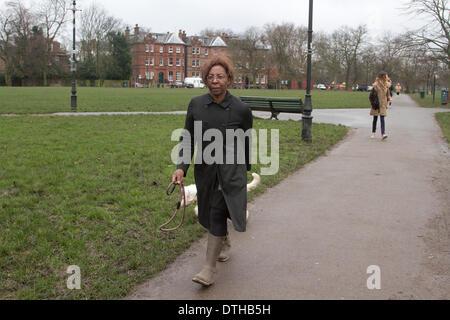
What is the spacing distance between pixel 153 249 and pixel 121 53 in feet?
279

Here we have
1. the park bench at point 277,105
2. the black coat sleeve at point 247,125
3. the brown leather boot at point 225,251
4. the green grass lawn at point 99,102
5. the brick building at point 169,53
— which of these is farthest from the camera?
the brick building at point 169,53

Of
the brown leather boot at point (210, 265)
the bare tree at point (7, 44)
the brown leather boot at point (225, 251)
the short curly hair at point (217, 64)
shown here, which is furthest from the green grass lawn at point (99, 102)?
the bare tree at point (7, 44)

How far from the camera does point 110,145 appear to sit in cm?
1010

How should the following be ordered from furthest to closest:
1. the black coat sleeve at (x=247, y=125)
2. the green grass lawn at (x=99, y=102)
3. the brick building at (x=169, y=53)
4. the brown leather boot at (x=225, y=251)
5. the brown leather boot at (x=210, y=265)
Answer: the brick building at (x=169, y=53) < the green grass lawn at (x=99, y=102) < the brown leather boot at (x=225, y=251) < the black coat sleeve at (x=247, y=125) < the brown leather boot at (x=210, y=265)

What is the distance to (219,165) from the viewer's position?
368 centimetres

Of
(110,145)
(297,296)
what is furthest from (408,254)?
(110,145)

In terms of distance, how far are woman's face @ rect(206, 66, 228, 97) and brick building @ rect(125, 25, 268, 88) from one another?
9654 cm

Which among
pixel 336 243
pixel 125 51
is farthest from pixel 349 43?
pixel 336 243

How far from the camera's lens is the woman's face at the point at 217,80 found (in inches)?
143

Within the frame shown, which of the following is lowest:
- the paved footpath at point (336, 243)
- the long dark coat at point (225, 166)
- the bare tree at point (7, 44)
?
the paved footpath at point (336, 243)

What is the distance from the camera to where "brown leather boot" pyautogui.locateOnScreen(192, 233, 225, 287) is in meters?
3.62

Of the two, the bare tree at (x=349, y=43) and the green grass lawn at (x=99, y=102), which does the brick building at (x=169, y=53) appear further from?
the green grass lawn at (x=99, y=102)

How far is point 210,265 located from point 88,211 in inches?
92.3
